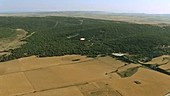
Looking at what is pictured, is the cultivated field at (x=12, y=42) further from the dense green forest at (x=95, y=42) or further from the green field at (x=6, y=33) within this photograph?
the dense green forest at (x=95, y=42)

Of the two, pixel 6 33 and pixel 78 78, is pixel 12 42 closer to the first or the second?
pixel 6 33

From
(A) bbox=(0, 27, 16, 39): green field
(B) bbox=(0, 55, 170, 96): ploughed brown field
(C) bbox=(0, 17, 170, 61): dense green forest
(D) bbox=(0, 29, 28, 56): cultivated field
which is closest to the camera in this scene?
(B) bbox=(0, 55, 170, 96): ploughed brown field

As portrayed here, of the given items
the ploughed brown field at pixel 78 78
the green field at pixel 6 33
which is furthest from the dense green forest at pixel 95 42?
the ploughed brown field at pixel 78 78

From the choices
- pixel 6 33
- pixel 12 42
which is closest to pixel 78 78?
pixel 12 42

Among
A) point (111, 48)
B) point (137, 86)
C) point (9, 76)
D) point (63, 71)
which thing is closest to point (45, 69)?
point (63, 71)

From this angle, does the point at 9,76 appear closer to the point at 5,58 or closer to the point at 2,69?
the point at 2,69

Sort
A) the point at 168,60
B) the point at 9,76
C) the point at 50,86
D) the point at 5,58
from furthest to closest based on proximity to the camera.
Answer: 1. the point at 5,58
2. the point at 168,60
3. the point at 9,76
4. the point at 50,86

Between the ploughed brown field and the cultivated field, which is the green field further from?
the ploughed brown field

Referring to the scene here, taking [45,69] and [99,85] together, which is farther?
[45,69]

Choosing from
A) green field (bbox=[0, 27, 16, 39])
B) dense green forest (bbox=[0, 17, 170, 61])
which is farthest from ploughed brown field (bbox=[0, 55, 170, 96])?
green field (bbox=[0, 27, 16, 39])
